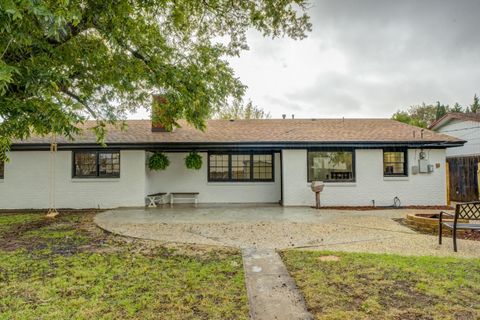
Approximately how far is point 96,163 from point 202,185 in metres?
4.66

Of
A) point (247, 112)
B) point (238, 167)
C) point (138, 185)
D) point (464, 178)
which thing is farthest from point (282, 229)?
point (247, 112)

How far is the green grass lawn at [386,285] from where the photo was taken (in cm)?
306

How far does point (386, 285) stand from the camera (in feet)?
12.3

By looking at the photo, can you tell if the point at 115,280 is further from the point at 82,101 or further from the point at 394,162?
the point at 394,162

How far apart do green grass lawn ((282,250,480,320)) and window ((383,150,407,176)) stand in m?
7.45

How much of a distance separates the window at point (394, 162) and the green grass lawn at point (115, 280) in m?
9.20

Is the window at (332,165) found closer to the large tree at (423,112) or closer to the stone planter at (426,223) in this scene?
the stone planter at (426,223)

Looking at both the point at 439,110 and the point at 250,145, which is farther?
the point at 439,110

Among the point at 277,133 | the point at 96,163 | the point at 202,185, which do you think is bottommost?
the point at 202,185

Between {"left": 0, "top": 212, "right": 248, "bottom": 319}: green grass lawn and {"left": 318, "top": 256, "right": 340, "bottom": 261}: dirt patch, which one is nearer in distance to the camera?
{"left": 0, "top": 212, "right": 248, "bottom": 319}: green grass lawn

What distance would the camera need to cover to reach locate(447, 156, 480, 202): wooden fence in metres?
12.9

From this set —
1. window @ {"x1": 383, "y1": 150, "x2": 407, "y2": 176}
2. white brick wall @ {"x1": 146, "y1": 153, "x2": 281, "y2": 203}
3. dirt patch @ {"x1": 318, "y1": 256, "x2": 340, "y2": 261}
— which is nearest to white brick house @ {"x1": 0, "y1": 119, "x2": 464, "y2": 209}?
window @ {"x1": 383, "y1": 150, "x2": 407, "y2": 176}

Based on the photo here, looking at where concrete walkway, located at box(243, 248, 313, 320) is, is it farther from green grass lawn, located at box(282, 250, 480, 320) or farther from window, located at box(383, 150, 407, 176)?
window, located at box(383, 150, 407, 176)

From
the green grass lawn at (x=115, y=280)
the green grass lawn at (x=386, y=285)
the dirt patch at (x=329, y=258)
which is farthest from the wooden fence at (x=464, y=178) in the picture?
the green grass lawn at (x=115, y=280)
